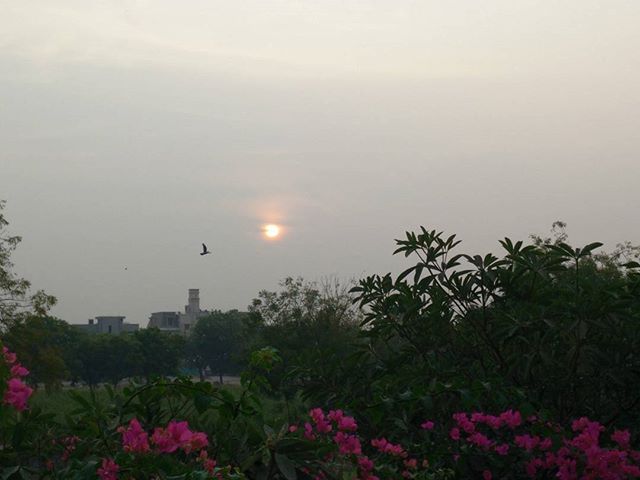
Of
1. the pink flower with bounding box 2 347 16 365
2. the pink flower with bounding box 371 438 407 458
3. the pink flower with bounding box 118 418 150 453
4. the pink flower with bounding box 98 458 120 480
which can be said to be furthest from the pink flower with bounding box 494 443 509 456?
the pink flower with bounding box 2 347 16 365

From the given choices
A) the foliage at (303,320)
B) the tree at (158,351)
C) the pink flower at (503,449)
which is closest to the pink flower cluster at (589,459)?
the pink flower at (503,449)

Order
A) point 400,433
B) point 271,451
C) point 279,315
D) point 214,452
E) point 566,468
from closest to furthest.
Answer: point 271,451
point 214,452
point 566,468
point 400,433
point 279,315

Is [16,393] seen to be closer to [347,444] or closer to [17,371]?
[17,371]

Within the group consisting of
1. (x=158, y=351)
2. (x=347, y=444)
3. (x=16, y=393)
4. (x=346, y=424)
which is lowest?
(x=158, y=351)

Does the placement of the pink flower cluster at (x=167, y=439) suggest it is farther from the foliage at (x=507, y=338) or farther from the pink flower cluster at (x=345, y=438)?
the foliage at (x=507, y=338)

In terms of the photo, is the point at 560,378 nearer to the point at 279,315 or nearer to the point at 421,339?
the point at 421,339

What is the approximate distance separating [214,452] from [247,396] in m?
0.36

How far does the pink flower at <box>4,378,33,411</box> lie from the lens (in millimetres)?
4090

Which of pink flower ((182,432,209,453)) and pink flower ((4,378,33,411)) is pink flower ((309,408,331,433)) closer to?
pink flower ((182,432,209,453))

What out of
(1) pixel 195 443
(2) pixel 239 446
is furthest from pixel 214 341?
(1) pixel 195 443

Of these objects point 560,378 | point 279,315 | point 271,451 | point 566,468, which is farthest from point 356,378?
point 279,315

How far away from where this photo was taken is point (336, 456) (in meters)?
4.71

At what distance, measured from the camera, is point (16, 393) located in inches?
161

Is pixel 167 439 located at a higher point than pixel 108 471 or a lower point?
higher
